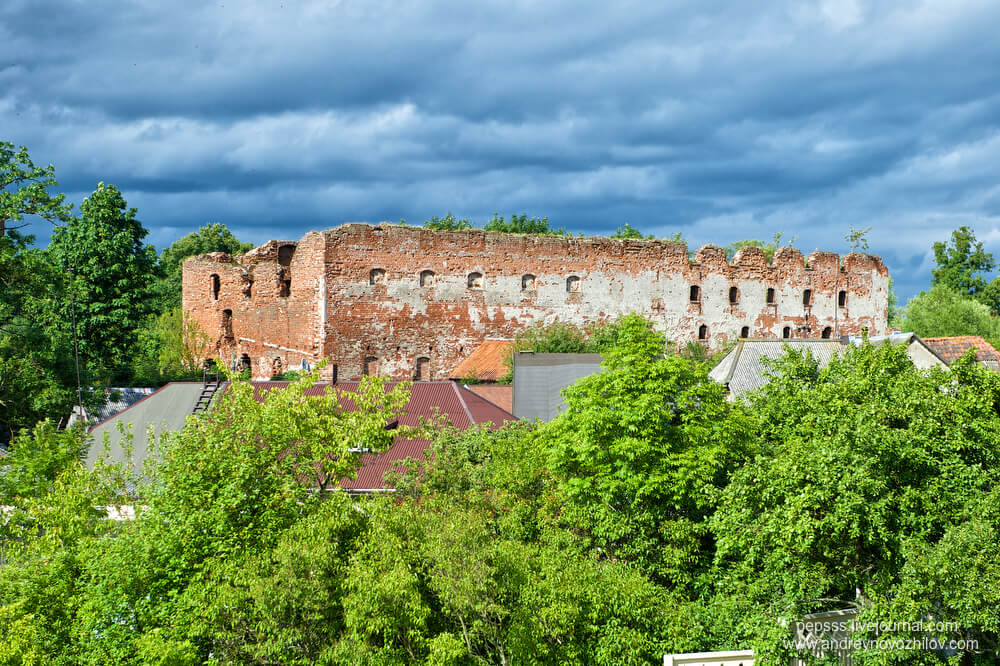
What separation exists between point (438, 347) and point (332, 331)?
16.9ft

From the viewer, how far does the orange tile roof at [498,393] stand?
1276 inches

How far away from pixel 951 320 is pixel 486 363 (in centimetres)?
3080

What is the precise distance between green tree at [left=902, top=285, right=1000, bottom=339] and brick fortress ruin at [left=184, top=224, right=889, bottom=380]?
413 inches

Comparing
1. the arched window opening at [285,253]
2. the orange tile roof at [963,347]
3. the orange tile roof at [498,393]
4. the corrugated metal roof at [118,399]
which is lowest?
the corrugated metal roof at [118,399]

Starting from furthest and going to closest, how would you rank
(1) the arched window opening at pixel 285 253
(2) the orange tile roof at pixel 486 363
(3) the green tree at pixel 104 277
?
(1) the arched window opening at pixel 285 253 → (3) the green tree at pixel 104 277 → (2) the orange tile roof at pixel 486 363

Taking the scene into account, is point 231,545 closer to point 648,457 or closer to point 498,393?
point 648,457

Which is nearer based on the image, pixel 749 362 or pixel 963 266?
pixel 749 362

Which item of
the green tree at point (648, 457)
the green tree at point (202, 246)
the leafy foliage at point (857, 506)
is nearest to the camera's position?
the leafy foliage at point (857, 506)

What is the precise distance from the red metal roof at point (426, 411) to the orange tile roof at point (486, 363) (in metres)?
8.51

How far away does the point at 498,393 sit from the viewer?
33.0 metres

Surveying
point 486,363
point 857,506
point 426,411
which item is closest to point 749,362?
point 426,411

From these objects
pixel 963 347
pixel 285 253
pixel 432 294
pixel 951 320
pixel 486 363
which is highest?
pixel 285 253

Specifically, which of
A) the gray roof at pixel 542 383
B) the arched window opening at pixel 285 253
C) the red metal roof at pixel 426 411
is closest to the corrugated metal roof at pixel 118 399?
the arched window opening at pixel 285 253

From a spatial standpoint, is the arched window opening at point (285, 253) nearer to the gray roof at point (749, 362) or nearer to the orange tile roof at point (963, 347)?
the gray roof at point (749, 362)
